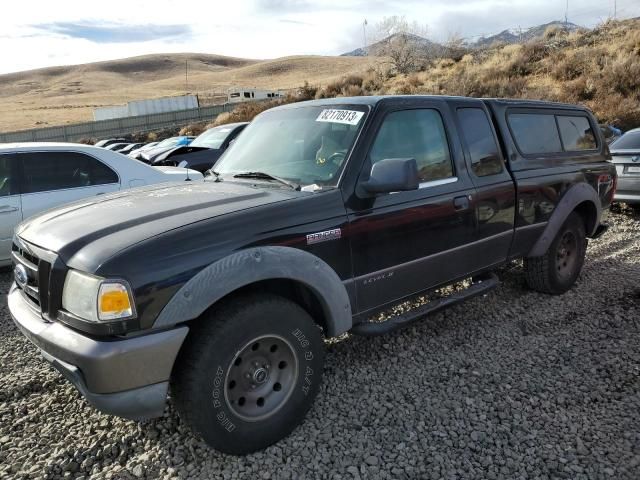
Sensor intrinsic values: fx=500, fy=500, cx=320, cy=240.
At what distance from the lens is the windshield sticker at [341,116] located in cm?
338

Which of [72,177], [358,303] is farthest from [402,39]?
[358,303]

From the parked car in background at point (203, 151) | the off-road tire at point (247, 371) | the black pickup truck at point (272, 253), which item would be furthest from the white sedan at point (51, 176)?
the off-road tire at point (247, 371)

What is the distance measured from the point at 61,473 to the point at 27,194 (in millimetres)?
4000

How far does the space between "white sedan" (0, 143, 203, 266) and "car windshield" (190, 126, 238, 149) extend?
434 centimetres

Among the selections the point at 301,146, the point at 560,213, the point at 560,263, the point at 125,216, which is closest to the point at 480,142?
the point at 560,213

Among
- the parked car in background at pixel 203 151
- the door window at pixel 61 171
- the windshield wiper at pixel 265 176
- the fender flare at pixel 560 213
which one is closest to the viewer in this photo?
the windshield wiper at pixel 265 176

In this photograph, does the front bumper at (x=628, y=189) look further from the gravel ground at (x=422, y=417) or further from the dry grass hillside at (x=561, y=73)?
the dry grass hillside at (x=561, y=73)

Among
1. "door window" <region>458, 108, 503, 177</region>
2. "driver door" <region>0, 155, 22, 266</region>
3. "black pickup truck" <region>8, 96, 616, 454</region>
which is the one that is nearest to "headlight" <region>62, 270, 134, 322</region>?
"black pickup truck" <region>8, 96, 616, 454</region>

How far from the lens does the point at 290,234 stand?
286 centimetres

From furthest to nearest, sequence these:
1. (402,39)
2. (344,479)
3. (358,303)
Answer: (402,39)
(358,303)
(344,479)

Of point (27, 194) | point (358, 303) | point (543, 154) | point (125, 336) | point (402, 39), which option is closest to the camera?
point (125, 336)

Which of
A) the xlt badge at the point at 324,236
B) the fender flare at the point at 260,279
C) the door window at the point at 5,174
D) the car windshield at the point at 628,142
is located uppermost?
the door window at the point at 5,174

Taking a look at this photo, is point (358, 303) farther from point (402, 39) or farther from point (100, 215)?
point (402, 39)

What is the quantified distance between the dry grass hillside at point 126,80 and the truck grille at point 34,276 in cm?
4309
